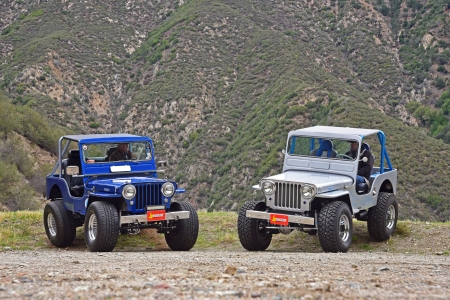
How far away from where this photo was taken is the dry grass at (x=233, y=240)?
15195 millimetres

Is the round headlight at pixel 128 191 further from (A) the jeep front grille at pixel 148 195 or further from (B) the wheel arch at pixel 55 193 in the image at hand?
(B) the wheel arch at pixel 55 193

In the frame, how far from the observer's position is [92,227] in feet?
45.5

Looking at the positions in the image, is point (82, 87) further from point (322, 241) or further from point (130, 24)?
point (322, 241)

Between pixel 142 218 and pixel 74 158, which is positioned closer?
pixel 142 218

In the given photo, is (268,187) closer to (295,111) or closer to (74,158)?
(74,158)

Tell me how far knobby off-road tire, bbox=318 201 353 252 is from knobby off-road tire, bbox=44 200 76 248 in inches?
207

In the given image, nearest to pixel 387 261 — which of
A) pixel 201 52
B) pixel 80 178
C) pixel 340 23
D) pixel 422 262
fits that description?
pixel 422 262

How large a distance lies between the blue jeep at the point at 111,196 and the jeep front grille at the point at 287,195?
5.73ft

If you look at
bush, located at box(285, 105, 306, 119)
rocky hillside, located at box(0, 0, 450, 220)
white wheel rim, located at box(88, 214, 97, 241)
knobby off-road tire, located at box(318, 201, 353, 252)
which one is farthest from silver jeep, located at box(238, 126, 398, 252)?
bush, located at box(285, 105, 306, 119)

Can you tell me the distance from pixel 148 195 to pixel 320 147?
3.88 metres

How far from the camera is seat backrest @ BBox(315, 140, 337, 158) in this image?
15.3 meters

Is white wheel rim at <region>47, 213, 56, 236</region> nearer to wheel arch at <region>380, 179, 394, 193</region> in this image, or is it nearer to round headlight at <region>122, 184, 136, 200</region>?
round headlight at <region>122, 184, 136, 200</region>

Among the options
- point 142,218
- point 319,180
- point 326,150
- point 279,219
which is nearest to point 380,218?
point 326,150

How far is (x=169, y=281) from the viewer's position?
27.0ft
